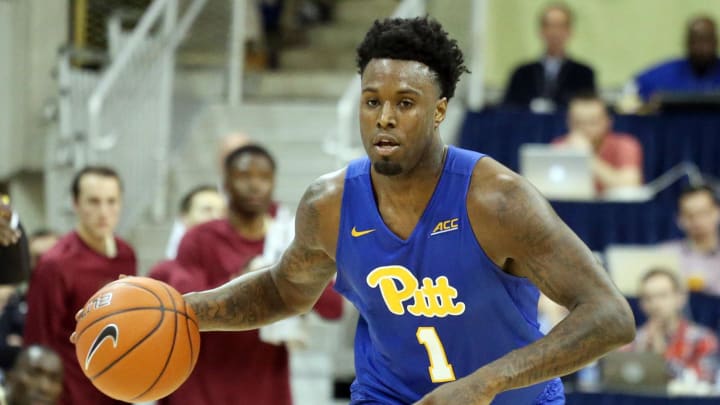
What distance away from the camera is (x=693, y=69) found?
34.6ft

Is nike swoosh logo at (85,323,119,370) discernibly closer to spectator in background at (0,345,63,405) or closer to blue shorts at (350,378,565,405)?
blue shorts at (350,378,565,405)

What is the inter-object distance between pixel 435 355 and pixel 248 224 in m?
2.82

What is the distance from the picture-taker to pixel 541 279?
151 inches

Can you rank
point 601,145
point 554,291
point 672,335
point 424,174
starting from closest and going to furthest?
point 554,291, point 424,174, point 672,335, point 601,145

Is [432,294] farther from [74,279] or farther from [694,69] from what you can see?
[694,69]

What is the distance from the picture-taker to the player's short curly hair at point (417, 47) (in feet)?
13.2

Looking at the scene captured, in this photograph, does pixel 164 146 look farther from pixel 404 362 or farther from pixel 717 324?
pixel 404 362

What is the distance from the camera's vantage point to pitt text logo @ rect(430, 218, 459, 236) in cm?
404

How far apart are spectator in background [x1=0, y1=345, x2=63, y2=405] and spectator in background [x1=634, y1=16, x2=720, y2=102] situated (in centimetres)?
559

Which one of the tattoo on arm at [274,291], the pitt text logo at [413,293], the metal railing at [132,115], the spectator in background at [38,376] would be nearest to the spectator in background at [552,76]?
the metal railing at [132,115]

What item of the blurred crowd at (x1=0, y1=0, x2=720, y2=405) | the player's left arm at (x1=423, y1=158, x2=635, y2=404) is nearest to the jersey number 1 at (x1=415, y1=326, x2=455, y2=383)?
the player's left arm at (x1=423, y1=158, x2=635, y2=404)

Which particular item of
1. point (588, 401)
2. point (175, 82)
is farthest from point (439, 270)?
point (175, 82)

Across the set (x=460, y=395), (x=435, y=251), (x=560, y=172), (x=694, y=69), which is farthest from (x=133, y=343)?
(x=694, y=69)

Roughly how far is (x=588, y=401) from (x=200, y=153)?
5.22 meters
